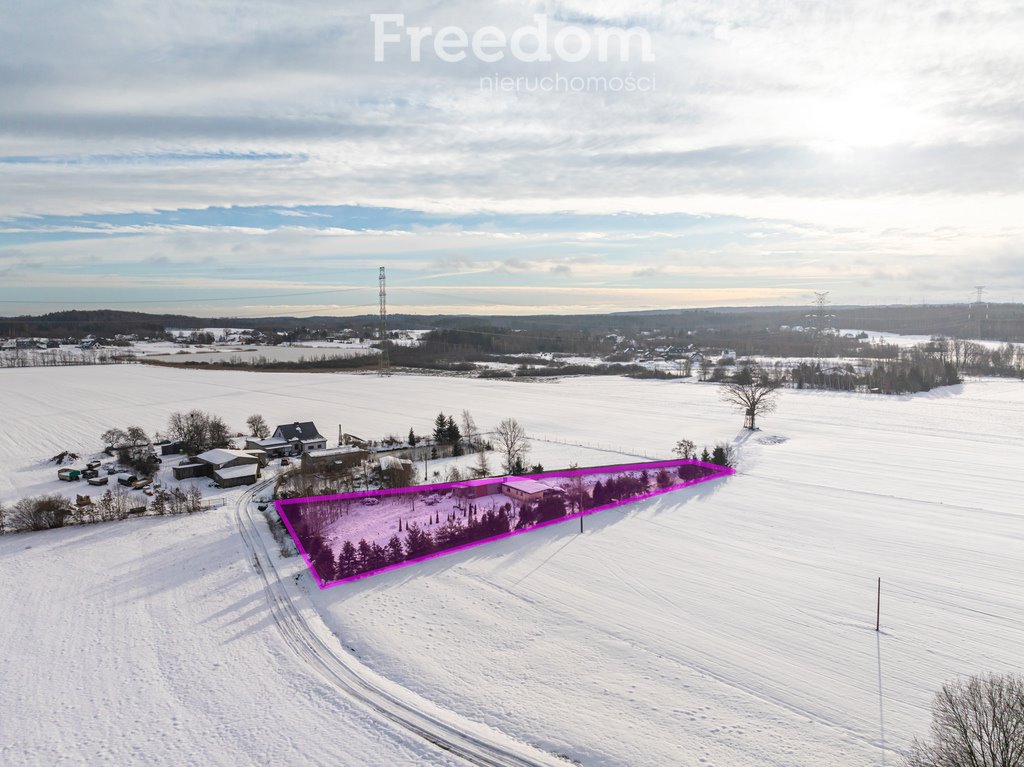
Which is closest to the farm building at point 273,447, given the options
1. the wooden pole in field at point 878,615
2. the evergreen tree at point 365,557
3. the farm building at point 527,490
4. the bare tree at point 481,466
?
the bare tree at point 481,466

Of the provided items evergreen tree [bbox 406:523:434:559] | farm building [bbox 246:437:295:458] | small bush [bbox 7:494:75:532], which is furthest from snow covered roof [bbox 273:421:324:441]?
evergreen tree [bbox 406:523:434:559]

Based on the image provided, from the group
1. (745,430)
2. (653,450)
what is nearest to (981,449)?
(745,430)

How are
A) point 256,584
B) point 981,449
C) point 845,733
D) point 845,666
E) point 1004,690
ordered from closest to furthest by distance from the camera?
1. point 1004,690
2. point 845,733
3. point 845,666
4. point 256,584
5. point 981,449

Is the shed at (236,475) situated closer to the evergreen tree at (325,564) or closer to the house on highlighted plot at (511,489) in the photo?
the house on highlighted plot at (511,489)

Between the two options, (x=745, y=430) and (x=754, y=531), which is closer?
(x=754, y=531)

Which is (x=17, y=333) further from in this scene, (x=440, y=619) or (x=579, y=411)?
(x=440, y=619)

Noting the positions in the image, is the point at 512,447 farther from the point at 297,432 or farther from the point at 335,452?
the point at 297,432

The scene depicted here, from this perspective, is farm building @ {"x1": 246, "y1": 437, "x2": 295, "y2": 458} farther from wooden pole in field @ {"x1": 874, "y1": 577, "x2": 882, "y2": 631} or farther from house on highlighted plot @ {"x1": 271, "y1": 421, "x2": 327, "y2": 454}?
wooden pole in field @ {"x1": 874, "y1": 577, "x2": 882, "y2": 631}
